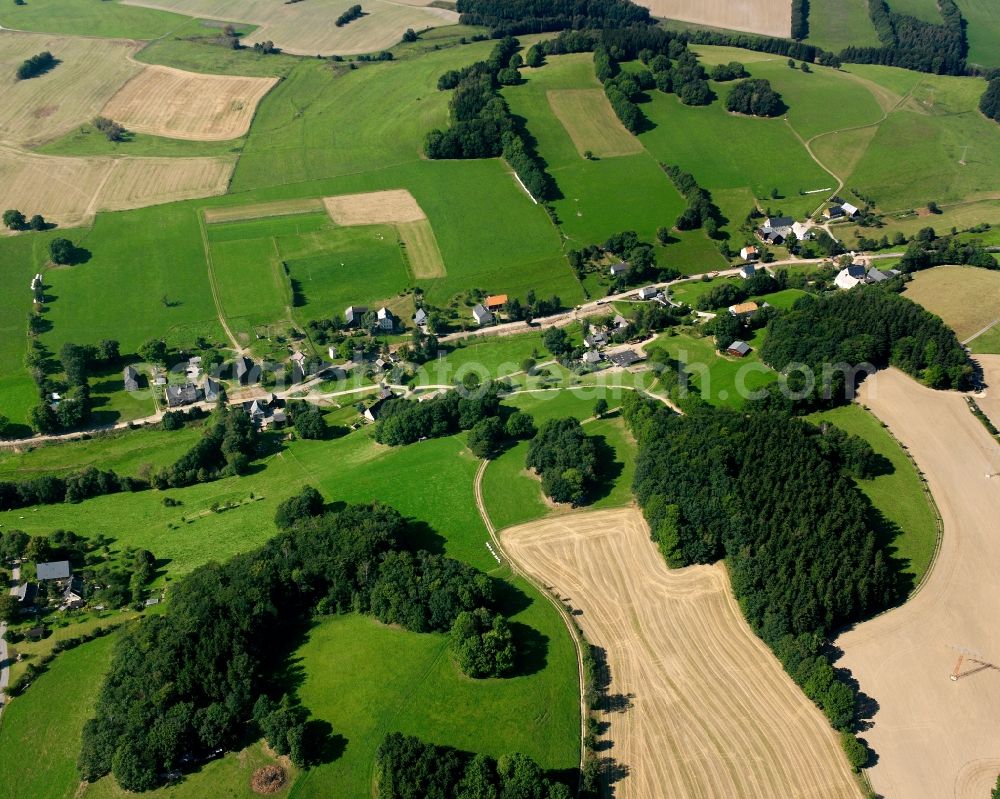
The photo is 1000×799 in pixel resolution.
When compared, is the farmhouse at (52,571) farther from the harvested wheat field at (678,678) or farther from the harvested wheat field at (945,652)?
the harvested wheat field at (945,652)

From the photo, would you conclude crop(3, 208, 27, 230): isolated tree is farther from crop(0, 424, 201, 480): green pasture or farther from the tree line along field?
the tree line along field

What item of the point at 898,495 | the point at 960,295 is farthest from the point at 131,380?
the point at 960,295

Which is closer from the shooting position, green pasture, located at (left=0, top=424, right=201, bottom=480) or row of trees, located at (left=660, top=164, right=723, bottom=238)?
green pasture, located at (left=0, top=424, right=201, bottom=480)

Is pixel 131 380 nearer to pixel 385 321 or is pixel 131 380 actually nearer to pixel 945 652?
pixel 385 321

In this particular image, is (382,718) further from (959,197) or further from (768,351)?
(959,197)

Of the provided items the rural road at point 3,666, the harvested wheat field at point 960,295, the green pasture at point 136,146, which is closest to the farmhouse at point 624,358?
the harvested wheat field at point 960,295

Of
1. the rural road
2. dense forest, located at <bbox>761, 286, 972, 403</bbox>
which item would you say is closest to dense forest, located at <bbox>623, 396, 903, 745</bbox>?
dense forest, located at <bbox>761, 286, 972, 403</bbox>
